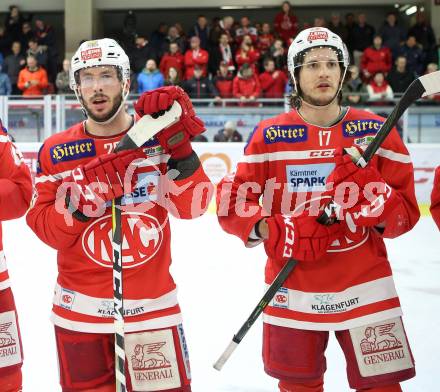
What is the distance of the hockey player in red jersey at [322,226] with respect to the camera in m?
1.88

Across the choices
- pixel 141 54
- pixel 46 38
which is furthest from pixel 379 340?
pixel 46 38

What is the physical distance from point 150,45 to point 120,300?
9.98m

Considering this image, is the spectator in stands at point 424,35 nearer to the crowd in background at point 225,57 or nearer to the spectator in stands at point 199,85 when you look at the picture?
the crowd in background at point 225,57

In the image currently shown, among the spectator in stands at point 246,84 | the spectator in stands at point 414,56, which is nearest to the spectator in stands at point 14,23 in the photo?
the spectator in stands at point 246,84

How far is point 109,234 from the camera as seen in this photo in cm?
191

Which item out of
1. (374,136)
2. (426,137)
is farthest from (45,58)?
(374,136)

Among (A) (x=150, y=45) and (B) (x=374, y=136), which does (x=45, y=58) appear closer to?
(A) (x=150, y=45)

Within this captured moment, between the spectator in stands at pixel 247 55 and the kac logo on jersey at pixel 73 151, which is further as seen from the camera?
the spectator in stands at pixel 247 55

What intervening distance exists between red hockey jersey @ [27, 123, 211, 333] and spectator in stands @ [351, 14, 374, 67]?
10.0 meters

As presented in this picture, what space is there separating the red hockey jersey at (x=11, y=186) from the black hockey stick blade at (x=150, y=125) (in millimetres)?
348

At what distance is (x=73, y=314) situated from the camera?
1.91 m

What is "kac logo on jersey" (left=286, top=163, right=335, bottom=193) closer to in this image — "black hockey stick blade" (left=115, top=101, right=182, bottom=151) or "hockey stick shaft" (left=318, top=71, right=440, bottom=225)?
Answer: "hockey stick shaft" (left=318, top=71, right=440, bottom=225)

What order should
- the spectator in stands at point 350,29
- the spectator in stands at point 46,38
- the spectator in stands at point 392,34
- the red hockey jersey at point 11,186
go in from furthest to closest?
the spectator in stands at point 350,29 < the spectator in stands at point 46,38 < the spectator in stands at point 392,34 < the red hockey jersey at point 11,186

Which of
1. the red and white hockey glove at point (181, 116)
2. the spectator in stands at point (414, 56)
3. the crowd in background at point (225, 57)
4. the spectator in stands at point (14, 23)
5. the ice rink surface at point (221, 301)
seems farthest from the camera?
the spectator in stands at point (14, 23)
